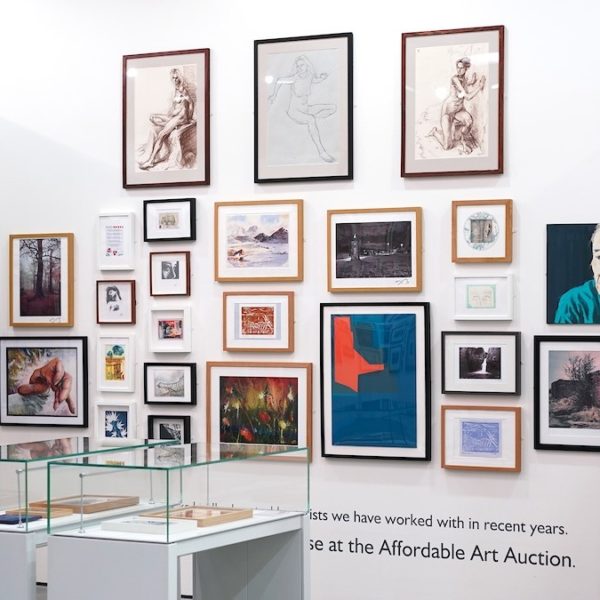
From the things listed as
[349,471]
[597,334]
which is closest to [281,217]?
[349,471]

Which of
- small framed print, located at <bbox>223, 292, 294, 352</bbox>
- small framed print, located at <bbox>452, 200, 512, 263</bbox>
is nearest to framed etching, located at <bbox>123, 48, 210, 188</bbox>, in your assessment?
small framed print, located at <bbox>223, 292, 294, 352</bbox>

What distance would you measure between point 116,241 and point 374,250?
162 cm

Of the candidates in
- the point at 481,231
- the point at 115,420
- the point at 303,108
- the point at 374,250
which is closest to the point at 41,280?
the point at 115,420

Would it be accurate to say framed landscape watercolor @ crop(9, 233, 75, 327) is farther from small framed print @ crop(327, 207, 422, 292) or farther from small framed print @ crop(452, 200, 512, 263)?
small framed print @ crop(452, 200, 512, 263)

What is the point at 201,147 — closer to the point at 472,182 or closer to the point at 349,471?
the point at 472,182

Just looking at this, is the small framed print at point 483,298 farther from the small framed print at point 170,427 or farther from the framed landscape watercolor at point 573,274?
the small framed print at point 170,427

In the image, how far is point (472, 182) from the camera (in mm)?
5699

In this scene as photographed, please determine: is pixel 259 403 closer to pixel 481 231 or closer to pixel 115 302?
pixel 115 302

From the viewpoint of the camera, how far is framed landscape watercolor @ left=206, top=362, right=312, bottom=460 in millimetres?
5934

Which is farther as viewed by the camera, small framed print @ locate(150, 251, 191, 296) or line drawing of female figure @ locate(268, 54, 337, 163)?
small framed print @ locate(150, 251, 191, 296)

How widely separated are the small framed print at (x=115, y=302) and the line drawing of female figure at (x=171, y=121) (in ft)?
2.42

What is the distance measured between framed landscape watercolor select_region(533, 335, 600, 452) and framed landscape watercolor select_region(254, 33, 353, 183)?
1.53m

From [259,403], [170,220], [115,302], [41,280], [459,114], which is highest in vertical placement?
[459,114]

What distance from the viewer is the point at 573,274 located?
5.52 meters
